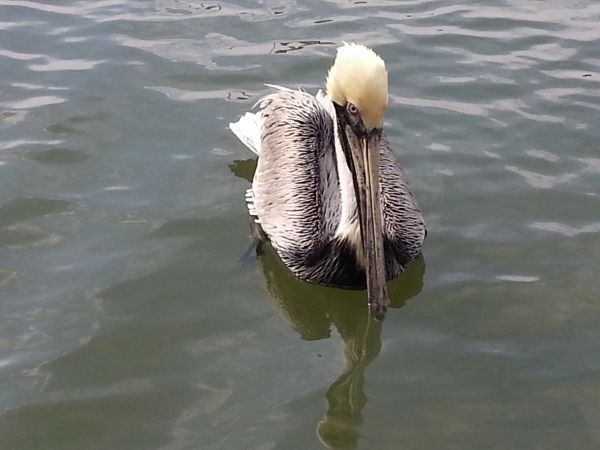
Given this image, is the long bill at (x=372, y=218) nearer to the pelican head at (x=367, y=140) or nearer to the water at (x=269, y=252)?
the pelican head at (x=367, y=140)

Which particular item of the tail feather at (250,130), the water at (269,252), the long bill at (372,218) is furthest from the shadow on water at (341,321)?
the tail feather at (250,130)

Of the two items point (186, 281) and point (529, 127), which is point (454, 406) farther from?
point (529, 127)

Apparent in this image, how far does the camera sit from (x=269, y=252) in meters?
6.03

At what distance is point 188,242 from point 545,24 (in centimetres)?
465

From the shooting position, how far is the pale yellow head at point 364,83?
4.86 metres

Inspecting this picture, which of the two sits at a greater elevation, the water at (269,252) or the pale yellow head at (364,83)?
the pale yellow head at (364,83)

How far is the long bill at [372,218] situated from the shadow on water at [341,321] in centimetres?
23

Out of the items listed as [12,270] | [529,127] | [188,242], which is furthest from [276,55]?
[12,270]

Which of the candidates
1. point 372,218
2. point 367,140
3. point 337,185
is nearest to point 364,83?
point 367,140

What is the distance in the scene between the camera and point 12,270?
549 cm

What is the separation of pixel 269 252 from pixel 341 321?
2.99 ft

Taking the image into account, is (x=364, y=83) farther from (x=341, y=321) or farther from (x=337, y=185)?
(x=341, y=321)

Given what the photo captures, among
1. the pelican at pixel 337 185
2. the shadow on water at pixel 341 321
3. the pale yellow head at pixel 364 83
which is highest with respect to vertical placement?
the pale yellow head at pixel 364 83

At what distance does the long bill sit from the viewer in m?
4.98
